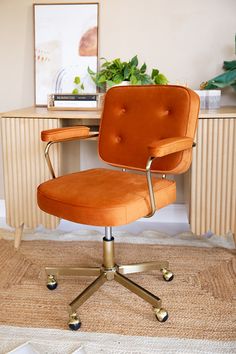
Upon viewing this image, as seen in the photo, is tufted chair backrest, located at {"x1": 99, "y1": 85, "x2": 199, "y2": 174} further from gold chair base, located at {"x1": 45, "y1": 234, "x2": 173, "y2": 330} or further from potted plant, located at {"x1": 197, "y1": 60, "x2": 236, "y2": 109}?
potted plant, located at {"x1": 197, "y1": 60, "x2": 236, "y2": 109}

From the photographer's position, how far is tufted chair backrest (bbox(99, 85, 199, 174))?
6.37 feet

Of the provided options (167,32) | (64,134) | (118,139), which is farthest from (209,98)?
(64,134)

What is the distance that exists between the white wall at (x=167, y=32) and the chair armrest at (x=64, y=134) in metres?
0.88

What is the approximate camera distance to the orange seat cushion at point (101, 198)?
162 cm

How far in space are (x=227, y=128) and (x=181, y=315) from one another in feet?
3.27

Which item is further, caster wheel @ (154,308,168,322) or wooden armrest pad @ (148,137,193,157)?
caster wheel @ (154,308,168,322)

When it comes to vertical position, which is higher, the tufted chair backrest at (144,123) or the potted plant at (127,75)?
the potted plant at (127,75)

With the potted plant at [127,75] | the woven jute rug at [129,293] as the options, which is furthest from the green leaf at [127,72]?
the woven jute rug at [129,293]

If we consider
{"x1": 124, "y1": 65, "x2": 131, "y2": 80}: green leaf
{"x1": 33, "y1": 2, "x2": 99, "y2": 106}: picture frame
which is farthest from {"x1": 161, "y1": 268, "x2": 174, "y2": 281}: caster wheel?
{"x1": 33, "y1": 2, "x2": 99, "y2": 106}: picture frame

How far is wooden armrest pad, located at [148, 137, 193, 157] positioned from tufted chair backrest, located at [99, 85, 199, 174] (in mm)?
143

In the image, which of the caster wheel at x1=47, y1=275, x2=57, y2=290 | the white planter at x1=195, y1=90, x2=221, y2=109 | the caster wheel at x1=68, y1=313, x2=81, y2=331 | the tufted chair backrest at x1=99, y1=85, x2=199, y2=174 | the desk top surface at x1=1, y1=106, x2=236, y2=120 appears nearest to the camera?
the caster wheel at x1=68, y1=313, x2=81, y2=331

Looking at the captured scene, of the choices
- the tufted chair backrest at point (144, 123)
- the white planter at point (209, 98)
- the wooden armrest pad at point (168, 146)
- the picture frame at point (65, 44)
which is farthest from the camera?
the picture frame at point (65, 44)

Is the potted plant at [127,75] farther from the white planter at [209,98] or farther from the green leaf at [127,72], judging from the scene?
the white planter at [209,98]

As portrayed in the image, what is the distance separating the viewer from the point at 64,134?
205cm
